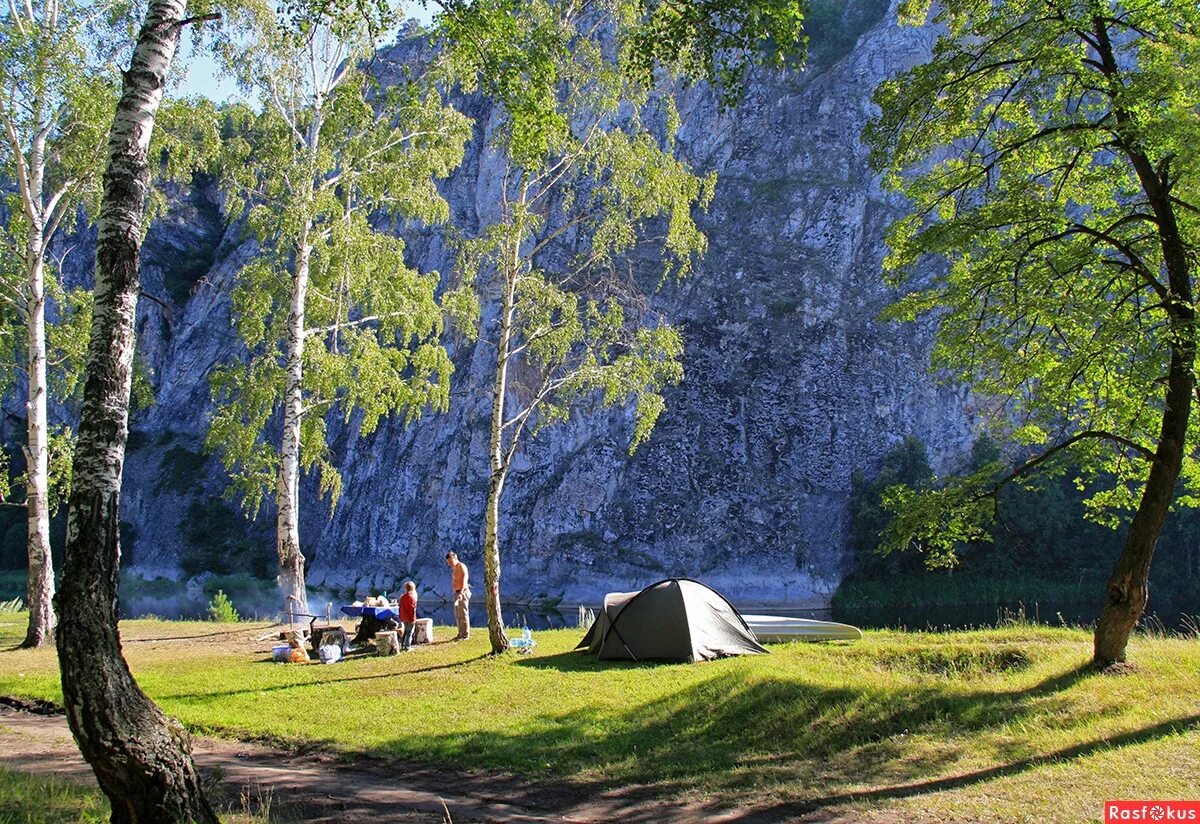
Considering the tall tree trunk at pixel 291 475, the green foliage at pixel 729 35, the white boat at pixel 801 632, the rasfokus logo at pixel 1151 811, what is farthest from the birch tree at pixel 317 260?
the rasfokus logo at pixel 1151 811

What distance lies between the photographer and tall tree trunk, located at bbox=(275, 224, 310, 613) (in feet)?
52.3

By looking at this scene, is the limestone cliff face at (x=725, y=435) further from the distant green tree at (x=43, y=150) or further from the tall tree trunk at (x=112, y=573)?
the tall tree trunk at (x=112, y=573)

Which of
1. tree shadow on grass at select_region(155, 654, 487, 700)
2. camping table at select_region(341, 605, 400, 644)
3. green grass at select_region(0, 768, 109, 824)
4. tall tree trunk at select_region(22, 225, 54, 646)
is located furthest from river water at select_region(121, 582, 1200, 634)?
green grass at select_region(0, 768, 109, 824)

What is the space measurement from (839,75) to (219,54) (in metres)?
50.6

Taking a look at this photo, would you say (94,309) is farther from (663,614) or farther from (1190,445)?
(1190,445)

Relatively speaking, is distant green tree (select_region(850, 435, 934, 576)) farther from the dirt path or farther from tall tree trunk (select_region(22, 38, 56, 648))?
the dirt path

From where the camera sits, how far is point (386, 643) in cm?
1393

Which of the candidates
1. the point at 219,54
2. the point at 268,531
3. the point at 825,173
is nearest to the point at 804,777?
the point at 219,54

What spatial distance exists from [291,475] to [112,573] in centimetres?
1198

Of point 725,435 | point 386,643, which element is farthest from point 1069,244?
point 725,435

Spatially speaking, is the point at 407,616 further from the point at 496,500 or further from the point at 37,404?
the point at 37,404

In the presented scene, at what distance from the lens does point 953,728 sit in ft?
27.0

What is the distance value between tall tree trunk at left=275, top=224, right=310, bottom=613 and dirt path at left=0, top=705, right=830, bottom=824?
7.70m

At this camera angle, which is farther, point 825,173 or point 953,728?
point 825,173
